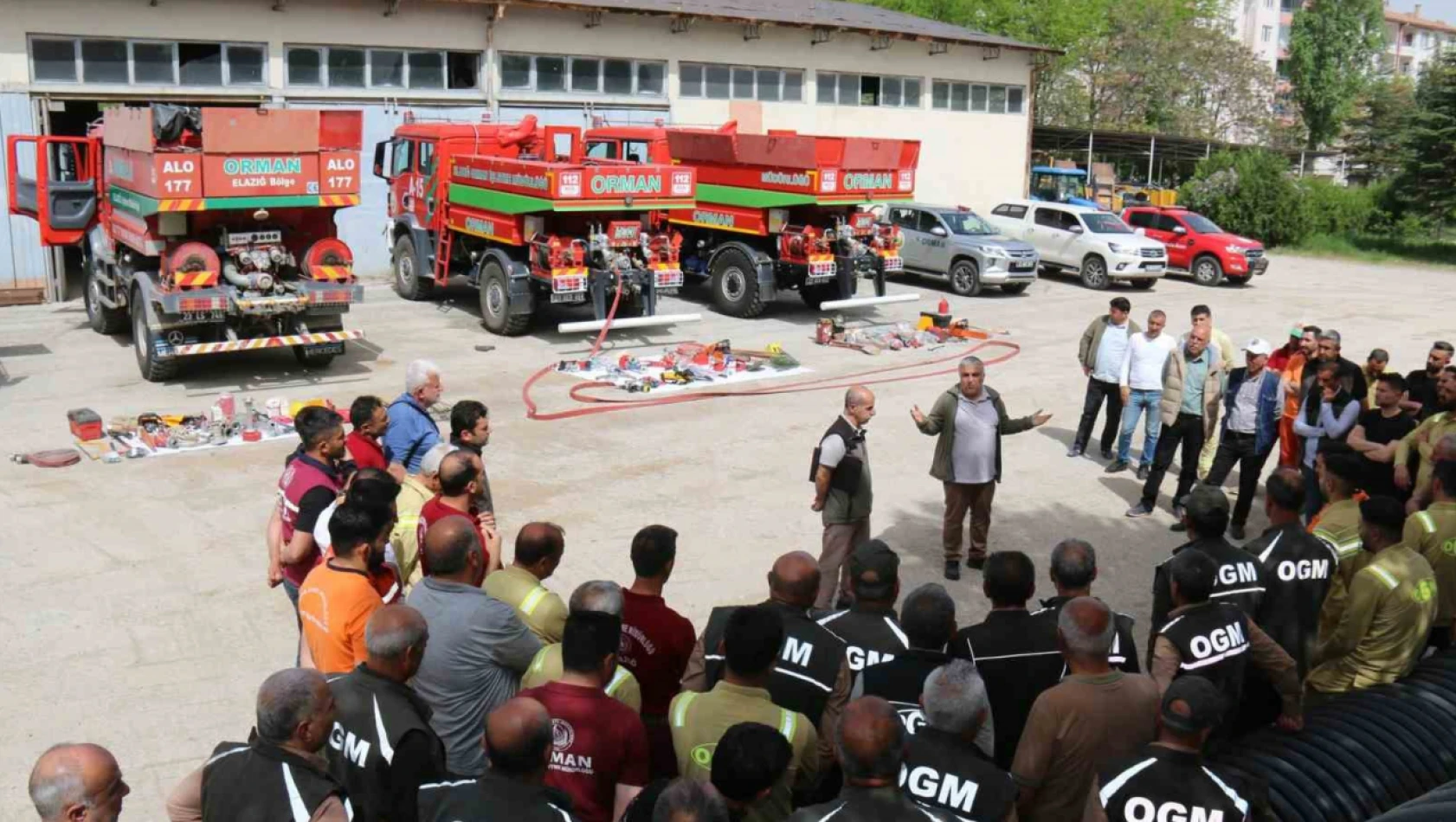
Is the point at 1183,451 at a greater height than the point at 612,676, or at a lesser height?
lesser

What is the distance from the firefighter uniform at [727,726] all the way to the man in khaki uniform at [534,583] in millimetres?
887

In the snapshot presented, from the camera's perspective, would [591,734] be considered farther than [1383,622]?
No

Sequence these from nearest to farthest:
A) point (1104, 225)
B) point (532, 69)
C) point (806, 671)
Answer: point (806, 671) → point (532, 69) → point (1104, 225)

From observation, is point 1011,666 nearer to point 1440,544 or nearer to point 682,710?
point 682,710

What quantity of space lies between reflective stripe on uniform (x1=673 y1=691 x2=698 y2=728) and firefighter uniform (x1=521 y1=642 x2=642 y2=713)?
0.46 feet

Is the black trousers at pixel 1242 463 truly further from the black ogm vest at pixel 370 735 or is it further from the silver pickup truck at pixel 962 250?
the silver pickup truck at pixel 962 250

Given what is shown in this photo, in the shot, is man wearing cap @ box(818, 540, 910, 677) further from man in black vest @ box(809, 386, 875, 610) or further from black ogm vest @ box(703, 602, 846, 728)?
man in black vest @ box(809, 386, 875, 610)

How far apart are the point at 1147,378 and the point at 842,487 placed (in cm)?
441

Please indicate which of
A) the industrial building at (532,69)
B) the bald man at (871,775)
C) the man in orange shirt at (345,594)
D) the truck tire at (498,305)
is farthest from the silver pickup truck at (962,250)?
the bald man at (871,775)

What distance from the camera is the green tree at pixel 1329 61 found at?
216 ft

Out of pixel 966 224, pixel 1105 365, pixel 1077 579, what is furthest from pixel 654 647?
pixel 966 224

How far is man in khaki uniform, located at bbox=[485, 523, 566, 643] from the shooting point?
4598mm

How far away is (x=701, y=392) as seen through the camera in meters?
13.9

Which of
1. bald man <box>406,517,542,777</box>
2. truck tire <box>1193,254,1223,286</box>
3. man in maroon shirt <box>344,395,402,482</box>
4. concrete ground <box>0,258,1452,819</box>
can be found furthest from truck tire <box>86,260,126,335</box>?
truck tire <box>1193,254,1223,286</box>
